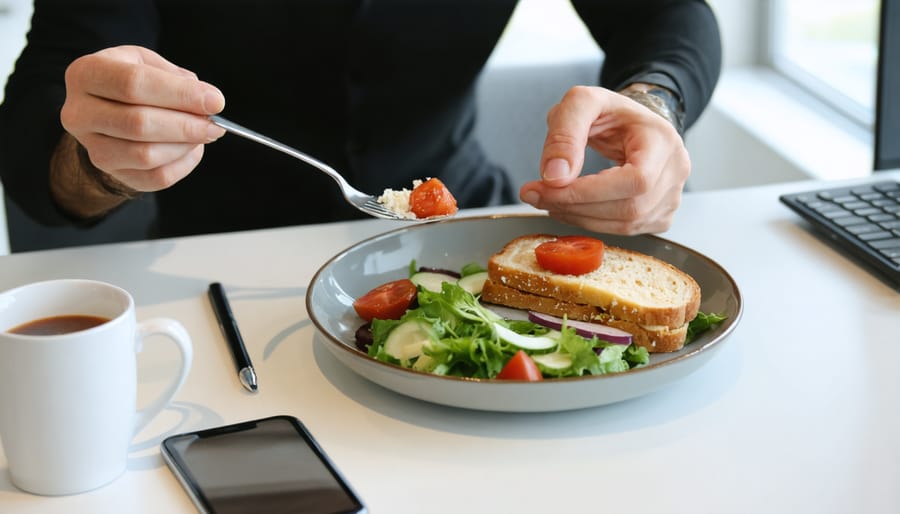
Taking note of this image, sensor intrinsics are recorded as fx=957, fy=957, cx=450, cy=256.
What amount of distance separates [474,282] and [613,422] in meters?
0.30

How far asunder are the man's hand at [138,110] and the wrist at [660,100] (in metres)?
0.62

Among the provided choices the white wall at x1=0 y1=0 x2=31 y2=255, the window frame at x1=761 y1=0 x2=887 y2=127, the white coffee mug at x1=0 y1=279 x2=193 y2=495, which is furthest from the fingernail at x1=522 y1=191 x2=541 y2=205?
the white wall at x1=0 y1=0 x2=31 y2=255

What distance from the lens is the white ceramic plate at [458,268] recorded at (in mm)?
810

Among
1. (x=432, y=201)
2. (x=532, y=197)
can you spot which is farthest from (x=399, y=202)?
(x=532, y=197)

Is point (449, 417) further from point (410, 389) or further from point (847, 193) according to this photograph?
point (847, 193)

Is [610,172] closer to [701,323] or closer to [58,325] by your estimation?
[701,323]

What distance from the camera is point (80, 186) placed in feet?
4.15

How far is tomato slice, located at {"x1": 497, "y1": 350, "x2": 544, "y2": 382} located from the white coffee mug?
0.89 feet

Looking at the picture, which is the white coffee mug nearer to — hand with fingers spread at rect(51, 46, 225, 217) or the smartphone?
the smartphone

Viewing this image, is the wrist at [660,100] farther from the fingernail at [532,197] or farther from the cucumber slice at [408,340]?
the cucumber slice at [408,340]

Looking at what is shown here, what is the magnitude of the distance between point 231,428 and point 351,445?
105 mm

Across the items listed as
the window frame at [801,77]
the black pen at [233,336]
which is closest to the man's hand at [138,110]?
the black pen at [233,336]

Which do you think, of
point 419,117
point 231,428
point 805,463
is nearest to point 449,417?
point 231,428

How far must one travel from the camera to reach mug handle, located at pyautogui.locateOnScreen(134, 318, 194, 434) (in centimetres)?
78
